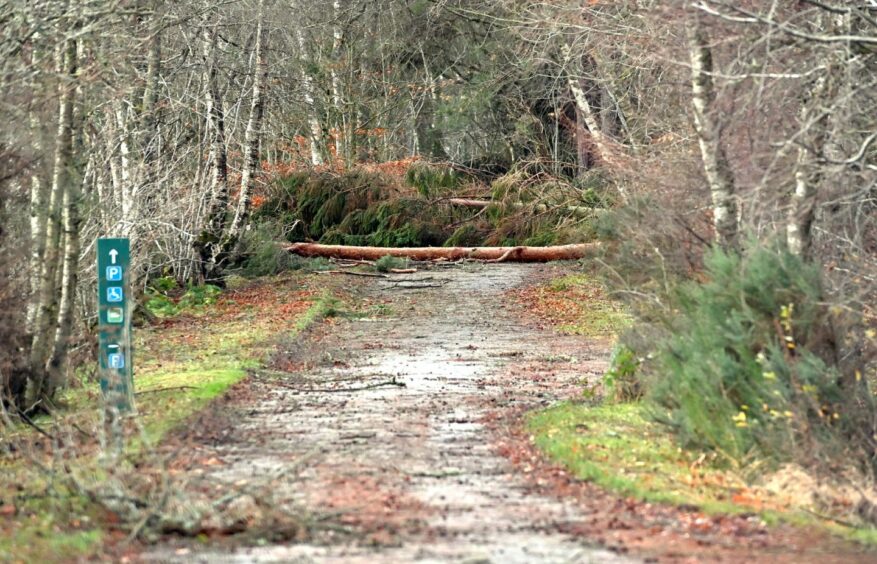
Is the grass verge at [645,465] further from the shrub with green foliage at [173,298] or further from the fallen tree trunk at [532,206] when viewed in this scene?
the fallen tree trunk at [532,206]

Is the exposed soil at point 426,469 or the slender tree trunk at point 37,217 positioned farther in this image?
the slender tree trunk at point 37,217

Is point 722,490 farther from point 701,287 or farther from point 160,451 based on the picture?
point 160,451

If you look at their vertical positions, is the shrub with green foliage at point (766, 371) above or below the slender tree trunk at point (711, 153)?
below

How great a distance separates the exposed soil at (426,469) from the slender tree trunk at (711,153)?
2586mm

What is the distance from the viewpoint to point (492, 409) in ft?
47.4

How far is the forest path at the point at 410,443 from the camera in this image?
8125mm

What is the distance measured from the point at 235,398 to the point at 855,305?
20.3ft

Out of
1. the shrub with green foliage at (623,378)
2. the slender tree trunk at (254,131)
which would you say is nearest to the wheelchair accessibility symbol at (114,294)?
the shrub with green foliage at (623,378)

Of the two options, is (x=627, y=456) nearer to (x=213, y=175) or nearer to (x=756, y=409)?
(x=756, y=409)

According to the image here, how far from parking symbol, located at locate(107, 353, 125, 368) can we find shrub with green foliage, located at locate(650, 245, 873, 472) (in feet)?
15.9

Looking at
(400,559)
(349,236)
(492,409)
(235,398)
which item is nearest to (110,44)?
(235,398)

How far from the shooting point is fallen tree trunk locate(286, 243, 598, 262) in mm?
33938

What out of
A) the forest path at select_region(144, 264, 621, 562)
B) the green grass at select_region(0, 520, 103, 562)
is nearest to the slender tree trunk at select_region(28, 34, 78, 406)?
the forest path at select_region(144, 264, 621, 562)

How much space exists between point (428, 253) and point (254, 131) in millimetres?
8584
